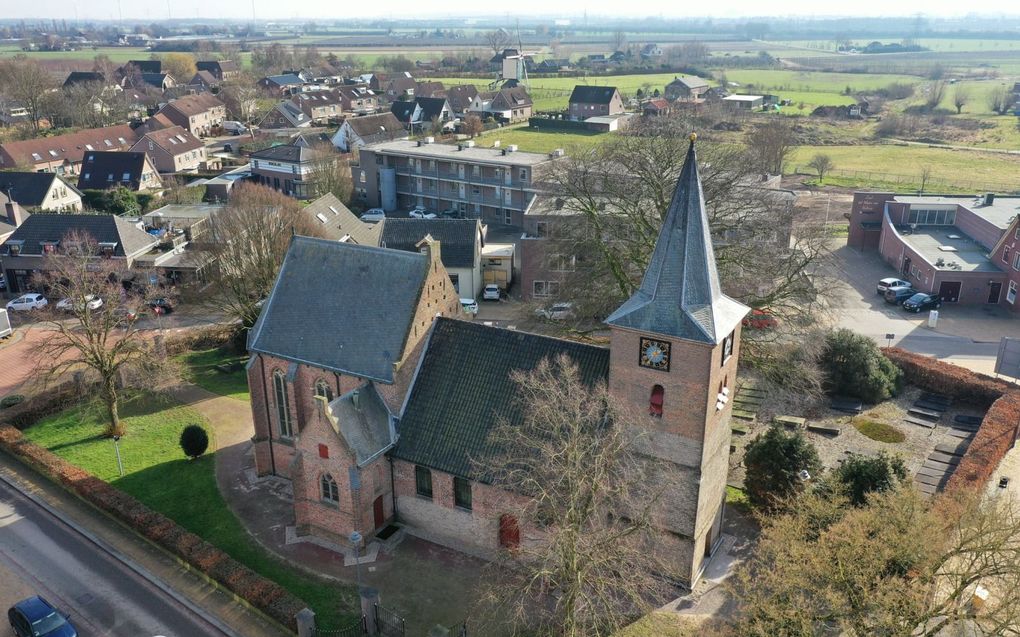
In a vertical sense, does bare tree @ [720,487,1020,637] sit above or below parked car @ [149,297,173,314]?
above

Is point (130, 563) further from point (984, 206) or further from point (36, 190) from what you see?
point (984, 206)

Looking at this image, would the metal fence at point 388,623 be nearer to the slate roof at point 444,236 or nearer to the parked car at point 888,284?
the slate roof at point 444,236

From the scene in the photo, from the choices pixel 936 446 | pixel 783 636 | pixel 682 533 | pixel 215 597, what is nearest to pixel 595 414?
pixel 682 533

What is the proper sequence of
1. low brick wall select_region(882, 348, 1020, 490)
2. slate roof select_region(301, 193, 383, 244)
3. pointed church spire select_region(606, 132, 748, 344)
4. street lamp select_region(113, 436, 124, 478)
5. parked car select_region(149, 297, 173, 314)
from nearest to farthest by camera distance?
pointed church spire select_region(606, 132, 748, 344) → low brick wall select_region(882, 348, 1020, 490) → street lamp select_region(113, 436, 124, 478) → parked car select_region(149, 297, 173, 314) → slate roof select_region(301, 193, 383, 244)

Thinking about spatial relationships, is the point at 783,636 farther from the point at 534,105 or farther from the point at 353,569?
the point at 534,105

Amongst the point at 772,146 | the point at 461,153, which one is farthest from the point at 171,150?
the point at 772,146

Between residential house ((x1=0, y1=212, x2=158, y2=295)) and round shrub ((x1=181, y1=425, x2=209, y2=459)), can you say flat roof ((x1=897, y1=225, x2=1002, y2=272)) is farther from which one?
residential house ((x1=0, y1=212, x2=158, y2=295))

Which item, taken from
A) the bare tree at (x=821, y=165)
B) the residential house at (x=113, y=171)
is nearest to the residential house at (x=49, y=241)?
the residential house at (x=113, y=171)

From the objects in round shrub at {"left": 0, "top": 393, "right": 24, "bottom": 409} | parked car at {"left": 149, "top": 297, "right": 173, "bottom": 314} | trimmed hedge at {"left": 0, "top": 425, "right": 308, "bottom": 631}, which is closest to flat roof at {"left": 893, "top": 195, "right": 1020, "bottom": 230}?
trimmed hedge at {"left": 0, "top": 425, "right": 308, "bottom": 631}
